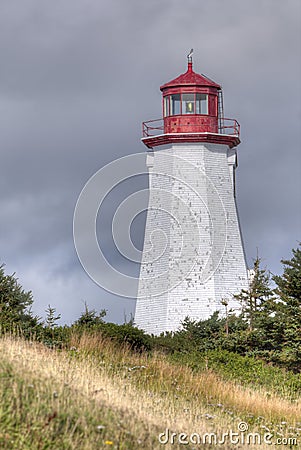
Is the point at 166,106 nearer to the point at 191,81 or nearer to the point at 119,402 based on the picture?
the point at 191,81

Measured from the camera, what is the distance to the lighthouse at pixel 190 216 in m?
33.4

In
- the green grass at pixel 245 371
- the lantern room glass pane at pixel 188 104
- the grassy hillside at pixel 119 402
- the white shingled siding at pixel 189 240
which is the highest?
the lantern room glass pane at pixel 188 104

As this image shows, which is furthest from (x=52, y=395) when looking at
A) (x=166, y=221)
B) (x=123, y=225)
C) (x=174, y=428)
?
(x=166, y=221)

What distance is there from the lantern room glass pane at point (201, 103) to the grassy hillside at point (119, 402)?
52.8ft

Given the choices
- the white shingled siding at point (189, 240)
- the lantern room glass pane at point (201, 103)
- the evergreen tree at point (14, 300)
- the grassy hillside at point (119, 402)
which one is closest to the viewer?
the grassy hillside at point (119, 402)

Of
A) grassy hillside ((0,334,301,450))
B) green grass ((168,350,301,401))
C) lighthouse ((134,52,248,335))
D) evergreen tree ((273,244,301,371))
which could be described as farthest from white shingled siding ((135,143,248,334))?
grassy hillside ((0,334,301,450))

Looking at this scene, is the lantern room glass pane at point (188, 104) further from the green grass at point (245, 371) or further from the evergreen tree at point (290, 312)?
the green grass at point (245, 371)

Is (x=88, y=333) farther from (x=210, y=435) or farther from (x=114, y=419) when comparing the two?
(x=114, y=419)

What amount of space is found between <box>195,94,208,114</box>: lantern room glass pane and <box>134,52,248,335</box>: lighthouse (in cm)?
4

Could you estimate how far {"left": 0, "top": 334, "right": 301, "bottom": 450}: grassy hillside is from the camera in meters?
10.0

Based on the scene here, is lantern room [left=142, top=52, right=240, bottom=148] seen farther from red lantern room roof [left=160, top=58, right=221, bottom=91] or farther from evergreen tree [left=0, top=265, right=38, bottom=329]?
evergreen tree [left=0, top=265, right=38, bottom=329]

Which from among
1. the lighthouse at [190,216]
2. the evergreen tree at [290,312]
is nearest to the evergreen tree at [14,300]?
the evergreen tree at [290,312]

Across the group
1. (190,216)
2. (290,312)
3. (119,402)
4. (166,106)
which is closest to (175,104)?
(166,106)

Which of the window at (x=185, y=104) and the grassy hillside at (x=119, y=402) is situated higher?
the window at (x=185, y=104)
